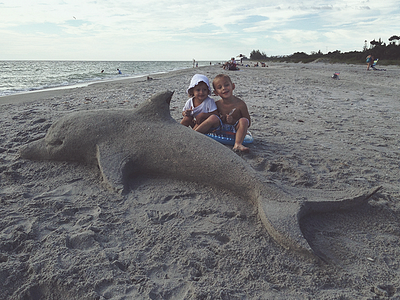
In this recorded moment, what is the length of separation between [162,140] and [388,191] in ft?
8.56

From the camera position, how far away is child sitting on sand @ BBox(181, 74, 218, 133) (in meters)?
4.53

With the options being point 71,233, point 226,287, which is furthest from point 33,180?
point 226,287

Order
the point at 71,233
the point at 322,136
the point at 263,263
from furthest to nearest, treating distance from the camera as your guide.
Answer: the point at 322,136 → the point at 71,233 → the point at 263,263

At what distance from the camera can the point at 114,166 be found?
3.31 m

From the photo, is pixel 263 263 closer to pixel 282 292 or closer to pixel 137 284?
pixel 282 292

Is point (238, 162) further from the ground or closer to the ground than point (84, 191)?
further from the ground

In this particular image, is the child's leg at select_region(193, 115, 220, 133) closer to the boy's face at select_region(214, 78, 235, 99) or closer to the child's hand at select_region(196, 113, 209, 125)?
the child's hand at select_region(196, 113, 209, 125)

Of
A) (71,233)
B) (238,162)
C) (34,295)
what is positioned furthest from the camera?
(238,162)

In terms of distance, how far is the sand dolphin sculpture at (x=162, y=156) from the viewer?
2.67 metres

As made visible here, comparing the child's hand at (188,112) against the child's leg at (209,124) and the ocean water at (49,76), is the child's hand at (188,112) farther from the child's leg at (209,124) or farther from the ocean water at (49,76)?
the ocean water at (49,76)

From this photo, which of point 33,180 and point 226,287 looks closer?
point 226,287

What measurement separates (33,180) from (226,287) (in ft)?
8.95

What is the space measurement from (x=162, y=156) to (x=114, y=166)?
564mm

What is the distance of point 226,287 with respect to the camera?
1881mm
